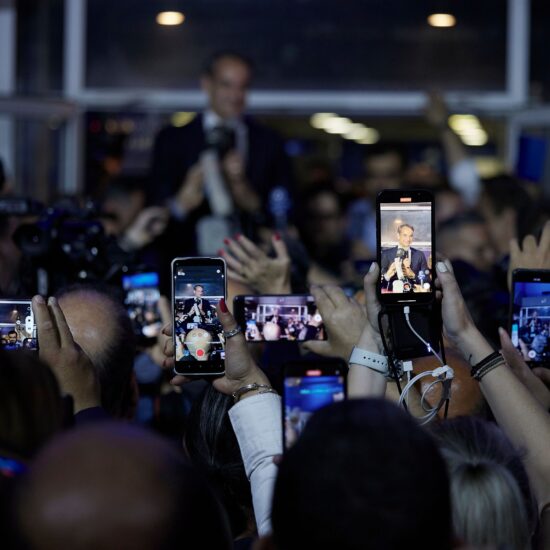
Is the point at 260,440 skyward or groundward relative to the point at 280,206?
groundward

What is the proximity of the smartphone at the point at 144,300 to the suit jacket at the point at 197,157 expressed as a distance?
288 centimetres

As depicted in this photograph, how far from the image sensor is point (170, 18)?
27.1ft

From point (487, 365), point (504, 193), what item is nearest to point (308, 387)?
point (487, 365)

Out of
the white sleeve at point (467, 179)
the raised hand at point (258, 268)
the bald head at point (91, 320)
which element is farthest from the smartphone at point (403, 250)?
the white sleeve at point (467, 179)

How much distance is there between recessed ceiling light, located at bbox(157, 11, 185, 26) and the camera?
825cm

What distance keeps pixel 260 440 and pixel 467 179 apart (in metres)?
5.26

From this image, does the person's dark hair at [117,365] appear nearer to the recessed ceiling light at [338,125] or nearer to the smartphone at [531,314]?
the smartphone at [531,314]

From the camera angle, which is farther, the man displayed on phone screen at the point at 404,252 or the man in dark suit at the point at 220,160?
the man in dark suit at the point at 220,160

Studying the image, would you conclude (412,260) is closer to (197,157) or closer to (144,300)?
(144,300)

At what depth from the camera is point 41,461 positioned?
1.72m

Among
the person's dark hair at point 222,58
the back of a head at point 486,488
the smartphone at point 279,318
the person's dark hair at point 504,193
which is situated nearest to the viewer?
the back of a head at point 486,488

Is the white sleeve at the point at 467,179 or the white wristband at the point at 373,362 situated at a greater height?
the white sleeve at the point at 467,179

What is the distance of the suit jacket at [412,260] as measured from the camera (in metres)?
3.02

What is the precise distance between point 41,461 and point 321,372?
0.98m
